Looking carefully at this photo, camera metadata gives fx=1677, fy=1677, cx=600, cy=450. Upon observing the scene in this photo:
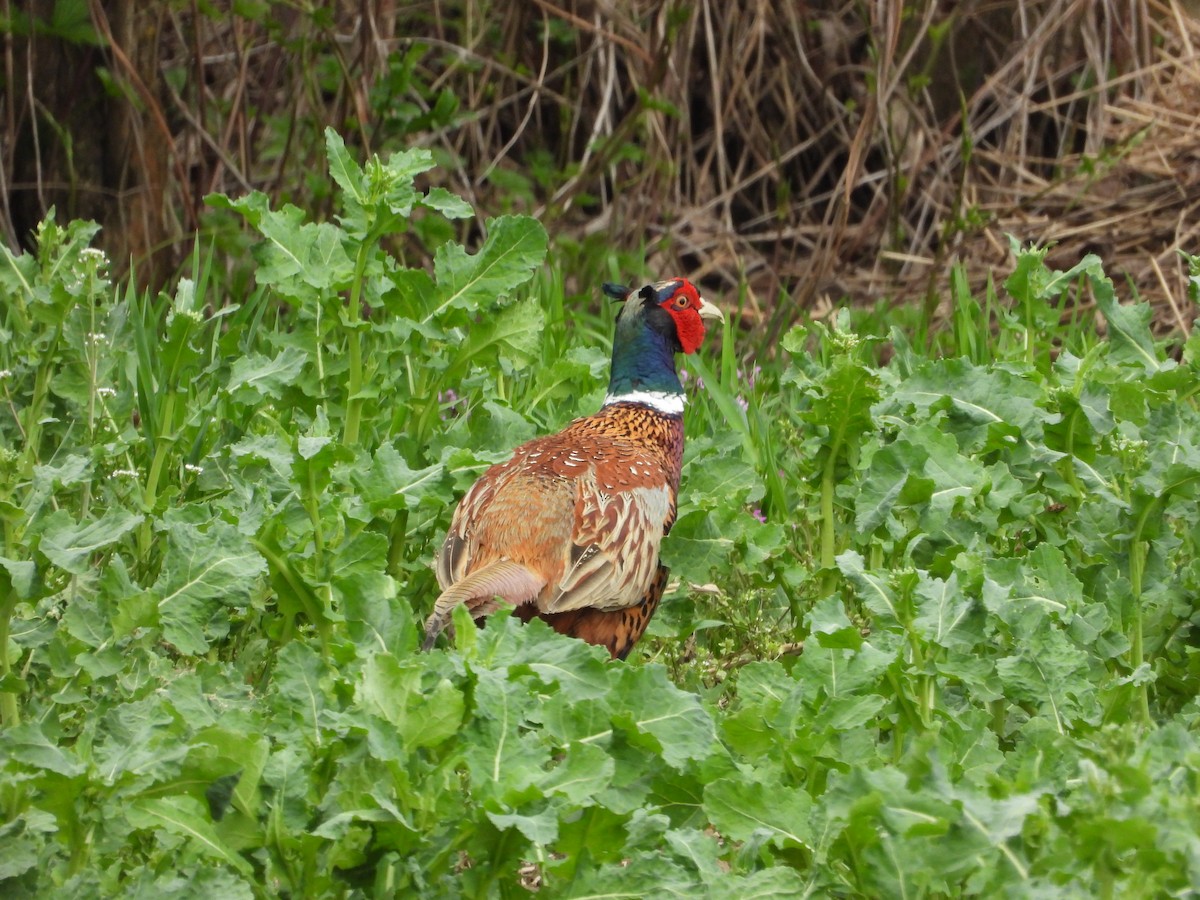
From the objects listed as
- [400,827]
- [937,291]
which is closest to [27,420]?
[400,827]

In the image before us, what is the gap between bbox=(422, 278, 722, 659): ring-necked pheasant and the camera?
11.6 feet

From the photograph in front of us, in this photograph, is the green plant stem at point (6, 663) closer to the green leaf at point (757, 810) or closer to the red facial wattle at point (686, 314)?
the green leaf at point (757, 810)

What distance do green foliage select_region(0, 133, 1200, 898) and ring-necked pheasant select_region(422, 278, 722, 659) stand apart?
0.38ft

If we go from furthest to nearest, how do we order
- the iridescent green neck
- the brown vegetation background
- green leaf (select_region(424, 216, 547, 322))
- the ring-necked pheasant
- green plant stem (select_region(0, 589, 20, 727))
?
the brown vegetation background < the iridescent green neck < green leaf (select_region(424, 216, 547, 322)) < the ring-necked pheasant < green plant stem (select_region(0, 589, 20, 727))

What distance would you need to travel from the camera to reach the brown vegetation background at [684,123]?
632cm

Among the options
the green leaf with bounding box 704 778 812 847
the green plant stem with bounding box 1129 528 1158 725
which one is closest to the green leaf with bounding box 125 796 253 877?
the green leaf with bounding box 704 778 812 847

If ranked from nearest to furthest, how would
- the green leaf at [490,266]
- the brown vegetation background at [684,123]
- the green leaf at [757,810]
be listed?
the green leaf at [757,810] → the green leaf at [490,266] → the brown vegetation background at [684,123]

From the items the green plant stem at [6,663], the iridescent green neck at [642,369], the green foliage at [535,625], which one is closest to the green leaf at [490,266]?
the green foliage at [535,625]

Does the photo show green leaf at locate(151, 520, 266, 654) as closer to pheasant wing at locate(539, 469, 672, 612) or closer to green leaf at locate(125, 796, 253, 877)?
green leaf at locate(125, 796, 253, 877)

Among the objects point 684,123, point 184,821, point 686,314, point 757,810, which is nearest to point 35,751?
point 184,821

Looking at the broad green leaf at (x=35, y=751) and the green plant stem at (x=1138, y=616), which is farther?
the green plant stem at (x=1138, y=616)

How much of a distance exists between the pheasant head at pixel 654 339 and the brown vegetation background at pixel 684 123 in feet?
4.97

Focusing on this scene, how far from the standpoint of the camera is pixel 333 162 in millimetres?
3896

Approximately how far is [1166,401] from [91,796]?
2.36 m
